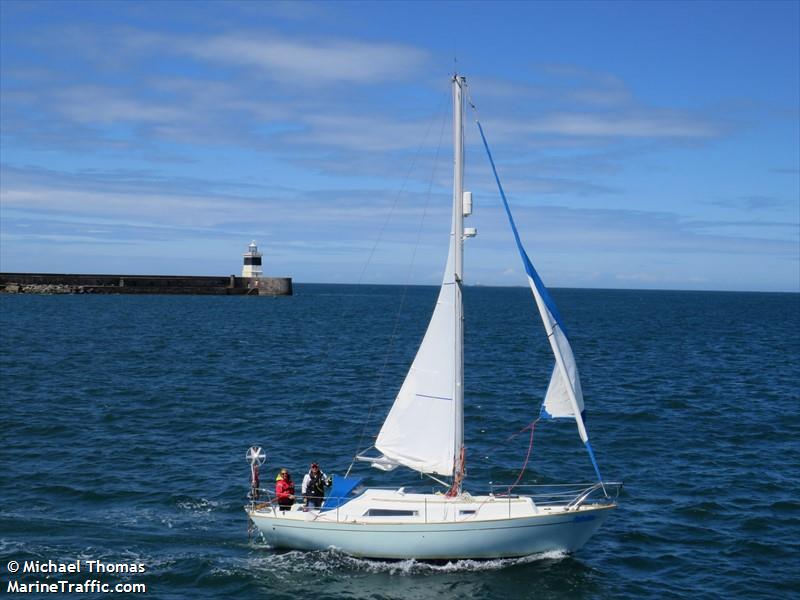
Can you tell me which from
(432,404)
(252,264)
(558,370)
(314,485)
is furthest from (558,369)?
(252,264)

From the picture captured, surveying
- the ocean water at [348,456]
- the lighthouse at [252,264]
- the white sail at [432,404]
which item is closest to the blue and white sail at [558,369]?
the white sail at [432,404]

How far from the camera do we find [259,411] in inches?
1511

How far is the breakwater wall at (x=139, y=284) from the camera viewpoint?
135 metres

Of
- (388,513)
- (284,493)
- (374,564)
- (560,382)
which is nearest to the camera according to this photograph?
(374,564)

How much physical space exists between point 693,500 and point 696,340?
2339 inches

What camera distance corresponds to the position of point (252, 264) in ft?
471

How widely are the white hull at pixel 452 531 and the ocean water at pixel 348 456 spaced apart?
1.30ft

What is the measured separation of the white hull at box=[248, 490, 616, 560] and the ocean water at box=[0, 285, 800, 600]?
40 centimetres

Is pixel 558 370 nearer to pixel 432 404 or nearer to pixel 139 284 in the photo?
pixel 432 404

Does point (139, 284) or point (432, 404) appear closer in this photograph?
point (432, 404)

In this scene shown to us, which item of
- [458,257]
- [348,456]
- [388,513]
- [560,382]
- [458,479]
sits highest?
[458,257]

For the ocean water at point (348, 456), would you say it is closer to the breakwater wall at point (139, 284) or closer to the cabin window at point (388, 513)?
the cabin window at point (388, 513)

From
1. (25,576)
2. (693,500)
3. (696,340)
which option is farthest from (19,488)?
(696,340)

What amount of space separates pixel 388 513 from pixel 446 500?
63.1 inches
